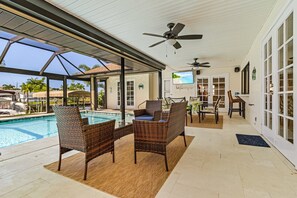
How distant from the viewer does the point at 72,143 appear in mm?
1966

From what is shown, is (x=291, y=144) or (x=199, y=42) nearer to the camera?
(x=291, y=144)

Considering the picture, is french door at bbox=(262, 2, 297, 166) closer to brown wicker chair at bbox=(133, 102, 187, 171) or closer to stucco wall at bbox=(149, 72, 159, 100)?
brown wicker chair at bbox=(133, 102, 187, 171)

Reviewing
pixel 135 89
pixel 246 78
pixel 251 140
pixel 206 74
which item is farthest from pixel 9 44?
pixel 246 78

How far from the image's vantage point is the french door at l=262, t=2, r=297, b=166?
7.02 ft

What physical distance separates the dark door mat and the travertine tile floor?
301 mm

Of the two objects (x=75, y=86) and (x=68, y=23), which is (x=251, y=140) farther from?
(x=75, y=86)

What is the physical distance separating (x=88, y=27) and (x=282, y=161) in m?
4.35

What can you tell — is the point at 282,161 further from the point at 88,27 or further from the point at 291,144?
the point at 88,27

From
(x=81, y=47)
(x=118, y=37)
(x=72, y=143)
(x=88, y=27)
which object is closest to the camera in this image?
(x=72, y=143)

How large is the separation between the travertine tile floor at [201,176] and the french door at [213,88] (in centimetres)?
599

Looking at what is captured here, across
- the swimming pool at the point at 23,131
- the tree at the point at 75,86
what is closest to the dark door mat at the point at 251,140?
the swimming pool at the point at 23,131

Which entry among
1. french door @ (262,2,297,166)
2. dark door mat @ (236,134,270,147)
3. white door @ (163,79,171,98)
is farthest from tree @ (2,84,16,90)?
french door @ (262,2,297,166)

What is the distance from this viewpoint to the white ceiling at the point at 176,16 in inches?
102

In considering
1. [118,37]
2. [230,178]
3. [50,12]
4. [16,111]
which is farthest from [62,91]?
[230,178]
